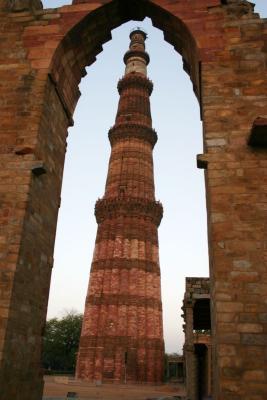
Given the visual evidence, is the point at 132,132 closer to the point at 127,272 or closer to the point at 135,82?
the point at 135,82

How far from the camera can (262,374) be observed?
4.27 metres

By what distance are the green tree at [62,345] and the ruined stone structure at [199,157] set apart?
37823mm

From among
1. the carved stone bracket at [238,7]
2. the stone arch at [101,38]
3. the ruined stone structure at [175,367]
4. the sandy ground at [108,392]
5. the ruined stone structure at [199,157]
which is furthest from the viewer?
the ruined stone structure at [175,367]

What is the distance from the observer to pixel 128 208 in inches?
902

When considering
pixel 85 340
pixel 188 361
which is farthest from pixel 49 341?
pixel 188 361

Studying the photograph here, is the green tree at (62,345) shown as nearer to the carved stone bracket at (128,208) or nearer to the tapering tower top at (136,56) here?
the carved stone bracket at (128,208)

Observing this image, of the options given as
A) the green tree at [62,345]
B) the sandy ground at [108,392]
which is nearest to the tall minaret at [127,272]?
the sandy ground at [108,392]

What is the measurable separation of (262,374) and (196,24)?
5.30 m

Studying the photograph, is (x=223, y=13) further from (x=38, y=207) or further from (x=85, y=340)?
(x=85, y=340)

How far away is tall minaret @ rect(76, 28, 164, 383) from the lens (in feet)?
64.5

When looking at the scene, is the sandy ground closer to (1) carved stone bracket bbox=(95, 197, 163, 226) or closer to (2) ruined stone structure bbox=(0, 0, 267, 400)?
(2) ruined stone structure bbox=(0, 0, 267, 400)

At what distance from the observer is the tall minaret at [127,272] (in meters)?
19.7

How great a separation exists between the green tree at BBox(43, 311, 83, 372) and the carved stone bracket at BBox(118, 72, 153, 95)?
27.2m

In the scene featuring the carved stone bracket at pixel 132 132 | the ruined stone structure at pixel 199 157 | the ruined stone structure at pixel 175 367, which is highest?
the carved stone bracket at pixel 132 132
